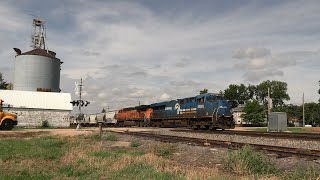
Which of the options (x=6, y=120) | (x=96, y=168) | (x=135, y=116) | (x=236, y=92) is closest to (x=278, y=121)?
(x=135, y=116)

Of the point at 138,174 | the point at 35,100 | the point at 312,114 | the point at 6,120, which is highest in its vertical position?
the point at 35,100

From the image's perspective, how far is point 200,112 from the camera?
3606 centimetres

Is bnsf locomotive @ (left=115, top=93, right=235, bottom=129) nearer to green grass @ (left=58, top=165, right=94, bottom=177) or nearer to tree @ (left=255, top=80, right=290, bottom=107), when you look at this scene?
green grass @ (left=58, top=165, right=94, bottom=177)

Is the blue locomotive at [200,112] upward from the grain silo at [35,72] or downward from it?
downward

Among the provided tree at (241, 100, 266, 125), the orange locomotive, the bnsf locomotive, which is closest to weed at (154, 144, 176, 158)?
the bnsf locomotive

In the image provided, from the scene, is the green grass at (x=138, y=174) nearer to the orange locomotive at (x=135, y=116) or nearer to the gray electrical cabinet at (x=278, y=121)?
the gray electrical cabinet at (x=278, y=121)

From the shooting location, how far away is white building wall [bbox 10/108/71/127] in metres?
56.8

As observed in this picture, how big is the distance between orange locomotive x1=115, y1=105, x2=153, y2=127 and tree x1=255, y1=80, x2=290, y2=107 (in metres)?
93.4

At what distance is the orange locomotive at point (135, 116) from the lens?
54.3 m

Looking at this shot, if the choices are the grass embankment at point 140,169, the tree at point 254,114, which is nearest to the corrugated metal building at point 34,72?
the tree at point 254,114

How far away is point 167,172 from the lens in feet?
31.5

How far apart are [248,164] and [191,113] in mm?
27661

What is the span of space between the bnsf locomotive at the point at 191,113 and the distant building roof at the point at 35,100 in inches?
545

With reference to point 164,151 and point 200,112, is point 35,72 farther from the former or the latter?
point 164,151
